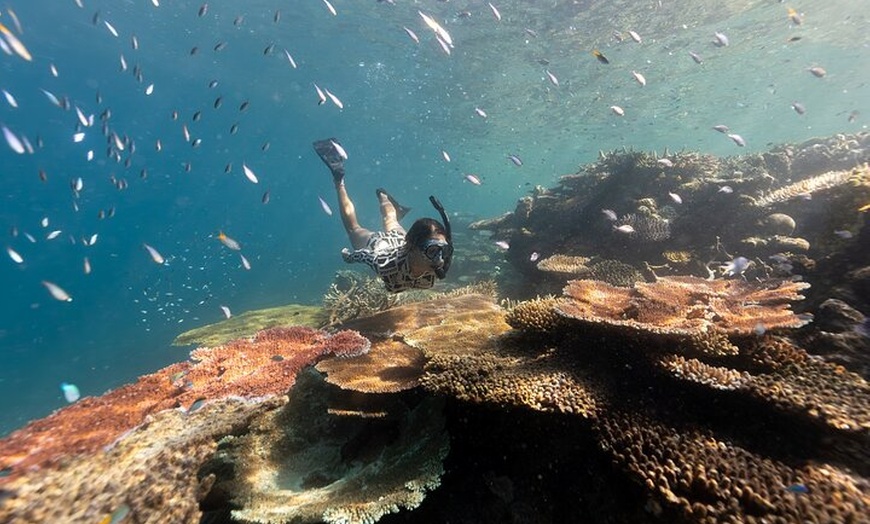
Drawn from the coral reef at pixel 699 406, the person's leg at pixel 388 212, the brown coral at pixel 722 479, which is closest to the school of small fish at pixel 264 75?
the person's leg at pixel 388 212

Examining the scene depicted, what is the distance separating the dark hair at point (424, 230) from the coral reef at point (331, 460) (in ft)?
6.61

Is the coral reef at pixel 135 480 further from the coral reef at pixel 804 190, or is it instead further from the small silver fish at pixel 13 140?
the coral reef at pixel 804 190

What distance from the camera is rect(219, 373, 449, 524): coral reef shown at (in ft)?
9.76

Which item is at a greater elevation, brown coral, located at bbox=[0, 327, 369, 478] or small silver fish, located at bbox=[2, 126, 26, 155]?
small silver fish, located at bbox=[2, 126, 26, 155]

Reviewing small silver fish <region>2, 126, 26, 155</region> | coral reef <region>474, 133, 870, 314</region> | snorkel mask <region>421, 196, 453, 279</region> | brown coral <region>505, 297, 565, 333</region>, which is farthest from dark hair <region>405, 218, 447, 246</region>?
small silver fish <region>2, 126, 26, 155</region>

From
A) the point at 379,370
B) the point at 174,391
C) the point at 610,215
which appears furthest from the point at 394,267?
the point at 610,215

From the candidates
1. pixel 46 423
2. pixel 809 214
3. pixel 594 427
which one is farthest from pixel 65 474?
pixel 809 214

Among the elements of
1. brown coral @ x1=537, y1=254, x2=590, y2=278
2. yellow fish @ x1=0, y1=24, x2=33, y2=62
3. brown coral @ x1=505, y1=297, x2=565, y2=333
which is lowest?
brown coral @ x1=505, y1=297, x2=565, y2=333

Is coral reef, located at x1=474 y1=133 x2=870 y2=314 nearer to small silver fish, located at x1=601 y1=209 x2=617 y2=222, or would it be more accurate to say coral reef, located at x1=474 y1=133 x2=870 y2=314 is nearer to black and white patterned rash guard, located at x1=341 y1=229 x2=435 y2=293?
small silver fish, located at x1=601 y1=209 x2=617 y2=222

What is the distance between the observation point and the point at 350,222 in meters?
9.14

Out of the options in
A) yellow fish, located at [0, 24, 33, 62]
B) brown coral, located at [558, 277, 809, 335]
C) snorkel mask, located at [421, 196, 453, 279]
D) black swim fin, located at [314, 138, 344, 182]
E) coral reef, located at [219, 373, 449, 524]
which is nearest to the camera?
coral reef, located at [219, 373, 449, 524]

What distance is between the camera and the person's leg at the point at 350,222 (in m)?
8.59

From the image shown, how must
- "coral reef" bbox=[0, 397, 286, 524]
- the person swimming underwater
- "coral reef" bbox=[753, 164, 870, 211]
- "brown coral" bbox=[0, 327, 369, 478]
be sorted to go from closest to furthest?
"coral reef" bbox=[0, 397, 286, 524], "brown coral" bbox=[0, 327, 369, 478], the person swimming underwater, "coral reef" bbox=[753, 164, 870, 211]

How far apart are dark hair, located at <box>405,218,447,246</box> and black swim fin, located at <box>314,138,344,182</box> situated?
16.1 feet
